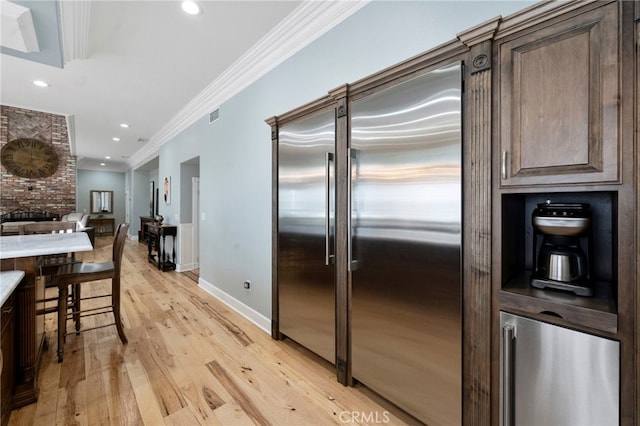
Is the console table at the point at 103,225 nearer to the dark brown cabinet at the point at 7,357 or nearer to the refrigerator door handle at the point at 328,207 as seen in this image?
the dark brown cabinet at the point at 7,357

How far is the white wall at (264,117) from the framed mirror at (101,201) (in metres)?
9.11

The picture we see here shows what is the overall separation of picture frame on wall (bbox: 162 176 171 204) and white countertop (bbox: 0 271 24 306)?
4.49 meters

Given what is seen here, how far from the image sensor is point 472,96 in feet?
4.27

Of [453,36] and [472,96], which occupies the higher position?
[453,36]

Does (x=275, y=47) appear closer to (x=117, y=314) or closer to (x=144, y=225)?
(x=117, y=314)

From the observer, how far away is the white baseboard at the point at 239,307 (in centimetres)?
289

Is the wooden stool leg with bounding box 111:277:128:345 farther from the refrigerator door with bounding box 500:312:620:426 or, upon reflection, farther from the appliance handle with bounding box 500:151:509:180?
the appliance handle with bounding box 500:151:509:180

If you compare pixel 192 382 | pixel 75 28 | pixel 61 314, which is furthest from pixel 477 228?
pixel 75 28

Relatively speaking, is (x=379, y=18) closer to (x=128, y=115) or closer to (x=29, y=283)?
(x=29, y=283)

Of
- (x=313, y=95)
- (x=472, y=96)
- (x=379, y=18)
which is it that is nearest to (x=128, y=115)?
(x=313, y=95)

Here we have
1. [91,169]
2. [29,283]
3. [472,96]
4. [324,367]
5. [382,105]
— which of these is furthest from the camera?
[91,169]

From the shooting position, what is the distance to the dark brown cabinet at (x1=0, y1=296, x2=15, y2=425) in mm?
1521

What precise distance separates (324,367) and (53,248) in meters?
2.20

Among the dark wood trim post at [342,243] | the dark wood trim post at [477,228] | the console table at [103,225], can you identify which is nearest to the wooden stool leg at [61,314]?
the dark wood trim post at [342,243]
